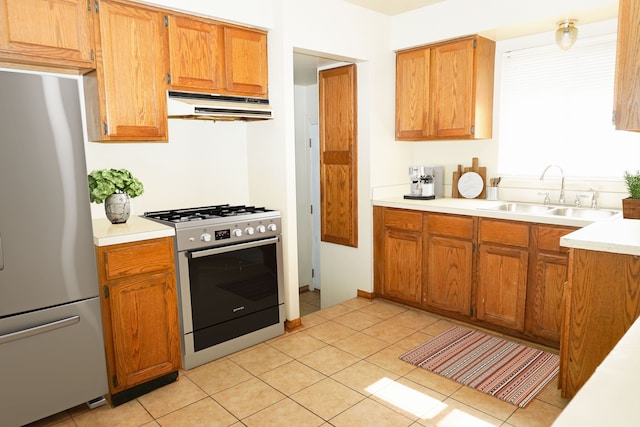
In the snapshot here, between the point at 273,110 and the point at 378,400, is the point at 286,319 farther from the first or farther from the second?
the point at 273,110

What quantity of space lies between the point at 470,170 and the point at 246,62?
216 centimetres

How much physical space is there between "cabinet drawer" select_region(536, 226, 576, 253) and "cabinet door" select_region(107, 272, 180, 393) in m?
2.42

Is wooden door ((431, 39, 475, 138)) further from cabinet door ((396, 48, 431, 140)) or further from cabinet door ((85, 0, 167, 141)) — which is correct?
cabinet door ((85, 0, 167, 141))

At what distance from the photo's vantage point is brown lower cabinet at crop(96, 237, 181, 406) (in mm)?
2424

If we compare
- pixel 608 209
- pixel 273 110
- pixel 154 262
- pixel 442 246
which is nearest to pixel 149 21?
pixel 273 110

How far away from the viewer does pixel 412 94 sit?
12.9 feet

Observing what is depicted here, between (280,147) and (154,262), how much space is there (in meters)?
1.28

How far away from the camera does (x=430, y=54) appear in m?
3.77

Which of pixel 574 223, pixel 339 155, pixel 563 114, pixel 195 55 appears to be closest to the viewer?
pixel 574 223

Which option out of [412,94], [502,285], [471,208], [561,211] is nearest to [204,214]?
[471,208]

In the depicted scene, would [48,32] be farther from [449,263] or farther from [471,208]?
[449,263]

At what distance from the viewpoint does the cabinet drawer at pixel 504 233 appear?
3071 mm

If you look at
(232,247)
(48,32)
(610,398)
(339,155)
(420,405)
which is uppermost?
(48,32)

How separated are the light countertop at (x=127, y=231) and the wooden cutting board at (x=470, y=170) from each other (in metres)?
2.56
